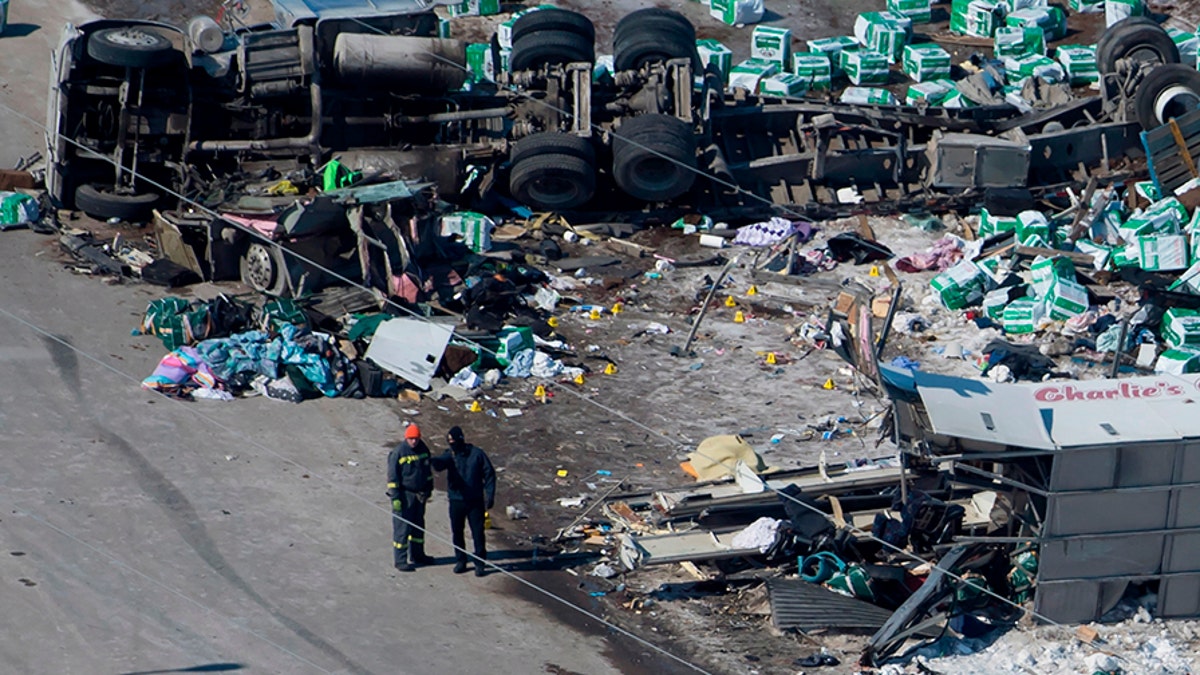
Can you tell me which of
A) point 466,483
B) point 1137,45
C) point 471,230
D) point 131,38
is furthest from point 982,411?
point 1137,45

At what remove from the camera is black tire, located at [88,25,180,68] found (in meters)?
18.1

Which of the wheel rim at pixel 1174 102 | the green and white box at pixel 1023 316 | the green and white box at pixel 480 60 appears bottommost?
the green and white box at pixel 1023 316

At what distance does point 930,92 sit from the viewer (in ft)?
76.3

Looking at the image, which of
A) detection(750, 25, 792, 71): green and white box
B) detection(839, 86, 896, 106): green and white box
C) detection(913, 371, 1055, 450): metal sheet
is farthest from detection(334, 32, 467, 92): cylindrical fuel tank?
detection(913, 371, 1055, 450): metal sheet

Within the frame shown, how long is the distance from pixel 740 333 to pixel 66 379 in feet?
21.8

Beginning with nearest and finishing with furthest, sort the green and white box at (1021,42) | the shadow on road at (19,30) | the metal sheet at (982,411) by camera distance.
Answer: the metal sheet at (982,411) < the shadow on road at (19,30) < the green and white box at (1021,42)

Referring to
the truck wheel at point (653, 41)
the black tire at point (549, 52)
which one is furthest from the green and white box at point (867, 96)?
the black tire at point (549, 52)

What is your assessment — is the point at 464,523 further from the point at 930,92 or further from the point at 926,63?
the point at 926,63

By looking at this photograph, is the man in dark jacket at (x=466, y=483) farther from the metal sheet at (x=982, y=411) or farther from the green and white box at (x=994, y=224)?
the green and white box at (x=994, y=224)

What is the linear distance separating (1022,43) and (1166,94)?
13.2 feet

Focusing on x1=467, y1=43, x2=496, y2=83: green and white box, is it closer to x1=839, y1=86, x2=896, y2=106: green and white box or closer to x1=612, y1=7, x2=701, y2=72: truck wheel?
x1=612, y1=7, x2=701, y2=72: truck wheel

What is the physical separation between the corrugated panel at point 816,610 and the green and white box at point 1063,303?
6.17m

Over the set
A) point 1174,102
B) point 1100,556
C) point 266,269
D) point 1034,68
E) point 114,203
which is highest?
point 1034,68

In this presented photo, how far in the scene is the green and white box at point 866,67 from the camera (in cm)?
2375
